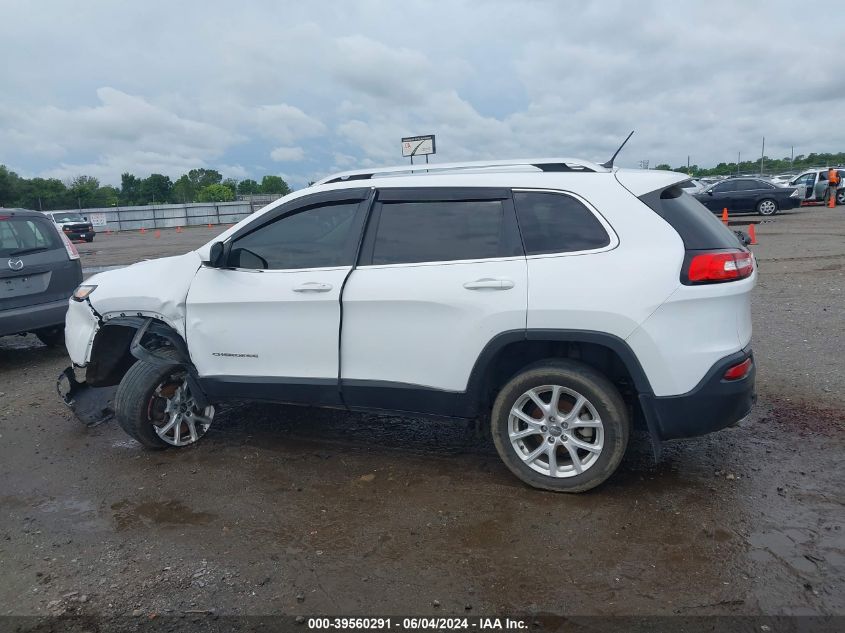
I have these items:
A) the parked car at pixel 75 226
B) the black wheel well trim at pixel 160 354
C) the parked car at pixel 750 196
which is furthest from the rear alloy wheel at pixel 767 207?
the parked car at pixel 75 226

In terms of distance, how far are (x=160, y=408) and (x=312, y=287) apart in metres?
1.56

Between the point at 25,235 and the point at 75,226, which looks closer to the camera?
the point at 25,235

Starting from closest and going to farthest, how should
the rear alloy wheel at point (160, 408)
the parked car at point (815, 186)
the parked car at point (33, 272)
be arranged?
the rear alloy wheel at point (160, 408), the parked car at point (33, 272), the parked car at point (815, 186)

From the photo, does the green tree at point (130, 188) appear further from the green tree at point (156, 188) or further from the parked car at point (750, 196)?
the parked car at point (750, 196)

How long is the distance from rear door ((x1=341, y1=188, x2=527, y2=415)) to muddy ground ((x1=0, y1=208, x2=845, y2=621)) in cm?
66

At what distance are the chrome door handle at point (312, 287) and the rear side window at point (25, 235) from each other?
4.73m

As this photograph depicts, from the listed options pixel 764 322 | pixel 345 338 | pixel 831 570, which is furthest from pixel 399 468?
pixel 764 322

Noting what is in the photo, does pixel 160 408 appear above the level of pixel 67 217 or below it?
below

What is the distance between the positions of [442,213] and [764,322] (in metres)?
5.48

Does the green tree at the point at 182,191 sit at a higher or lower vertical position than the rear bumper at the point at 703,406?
higher

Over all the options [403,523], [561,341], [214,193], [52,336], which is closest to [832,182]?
[561,341]

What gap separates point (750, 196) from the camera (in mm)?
24797

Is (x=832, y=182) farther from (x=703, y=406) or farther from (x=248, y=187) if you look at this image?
(x=248, y=187)

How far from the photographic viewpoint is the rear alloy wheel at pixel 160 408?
4559 millimetres
